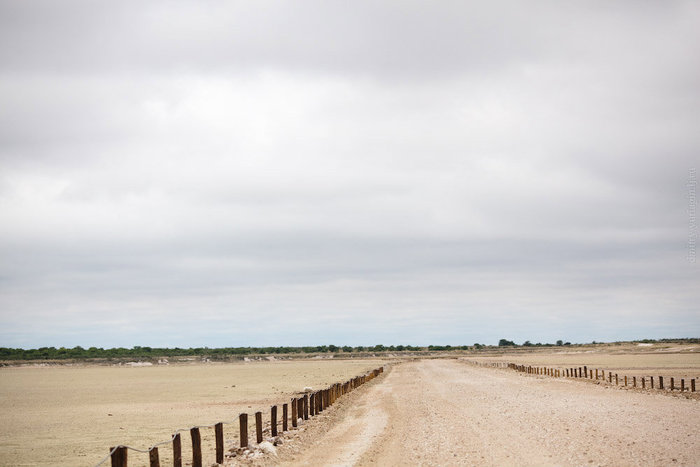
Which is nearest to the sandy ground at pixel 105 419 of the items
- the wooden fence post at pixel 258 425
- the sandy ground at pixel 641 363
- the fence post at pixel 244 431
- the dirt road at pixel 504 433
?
the fence post at pixel 244 431

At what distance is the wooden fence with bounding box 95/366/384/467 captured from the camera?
12688mm

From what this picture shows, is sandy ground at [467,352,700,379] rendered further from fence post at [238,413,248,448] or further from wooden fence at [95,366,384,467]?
fence post at [238,413,248,448]

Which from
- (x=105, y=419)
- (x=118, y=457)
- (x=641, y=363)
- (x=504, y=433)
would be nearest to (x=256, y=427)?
(x=504, y=433)

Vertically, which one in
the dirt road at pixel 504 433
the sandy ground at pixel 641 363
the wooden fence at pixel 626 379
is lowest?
the sandy ground at pixel 641 363

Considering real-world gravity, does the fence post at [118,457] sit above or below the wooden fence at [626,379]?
above

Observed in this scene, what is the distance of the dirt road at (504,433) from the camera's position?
15047 mm

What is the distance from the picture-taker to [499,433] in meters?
18.8

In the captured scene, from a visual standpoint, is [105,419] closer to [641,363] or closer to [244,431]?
[244,431]

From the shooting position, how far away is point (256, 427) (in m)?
18.8

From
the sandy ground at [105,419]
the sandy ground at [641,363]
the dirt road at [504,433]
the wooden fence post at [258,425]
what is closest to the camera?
the dirt road at [504,433]

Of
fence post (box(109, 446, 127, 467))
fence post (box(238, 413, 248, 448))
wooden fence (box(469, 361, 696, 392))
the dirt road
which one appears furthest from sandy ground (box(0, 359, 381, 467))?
wooden fence (box(469, 361, 696, 392))

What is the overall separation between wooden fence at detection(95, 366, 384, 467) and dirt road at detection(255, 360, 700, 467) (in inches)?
24.4

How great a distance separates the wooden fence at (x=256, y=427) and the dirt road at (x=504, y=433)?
2.03 feet

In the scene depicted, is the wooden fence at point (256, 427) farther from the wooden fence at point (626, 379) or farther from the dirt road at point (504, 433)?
the wooden fence at point (626, 379)
